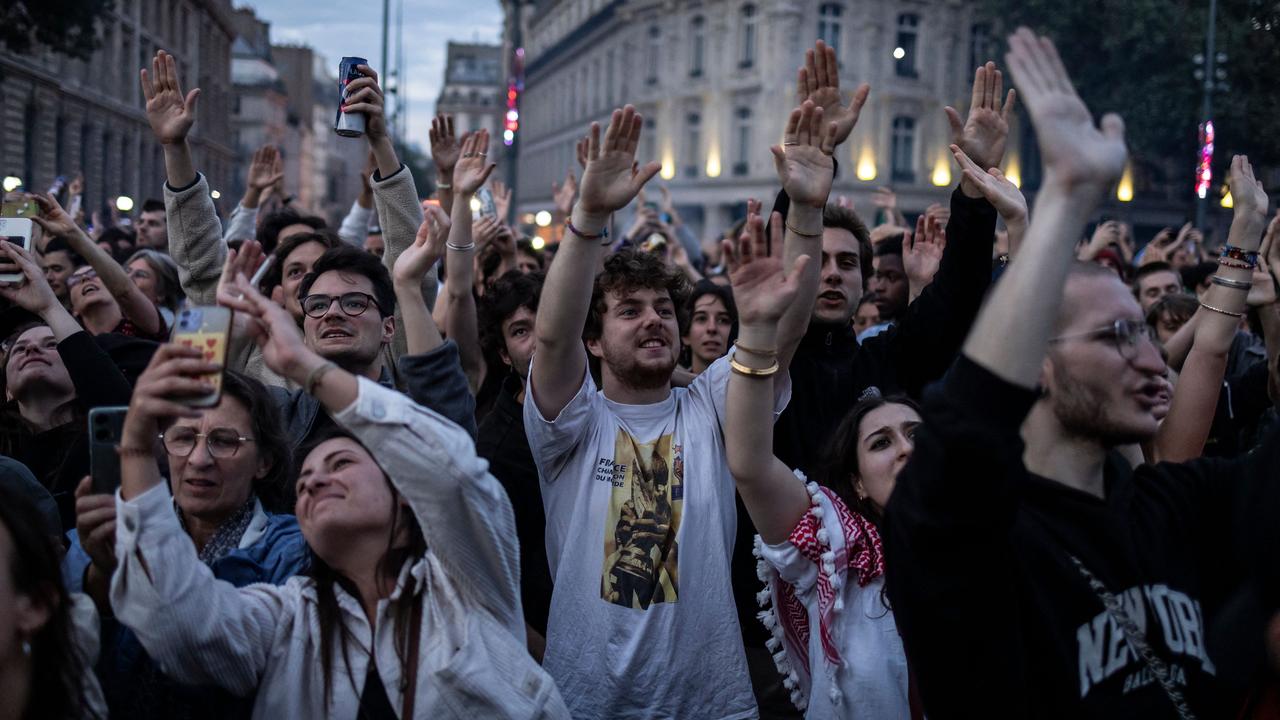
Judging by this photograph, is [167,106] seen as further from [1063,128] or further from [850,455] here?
[1063,128]

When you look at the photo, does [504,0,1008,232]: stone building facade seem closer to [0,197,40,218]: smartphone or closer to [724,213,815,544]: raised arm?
[0,197,40,218]: smartphone

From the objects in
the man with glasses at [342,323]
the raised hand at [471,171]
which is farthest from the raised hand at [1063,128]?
the raised hand at [471,171]

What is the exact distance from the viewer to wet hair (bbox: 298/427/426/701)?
254cm

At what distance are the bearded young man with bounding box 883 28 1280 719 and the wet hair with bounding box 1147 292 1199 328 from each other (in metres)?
4.23

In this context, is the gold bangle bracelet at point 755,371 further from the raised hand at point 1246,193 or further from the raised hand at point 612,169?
the raised hand at point 1246,193

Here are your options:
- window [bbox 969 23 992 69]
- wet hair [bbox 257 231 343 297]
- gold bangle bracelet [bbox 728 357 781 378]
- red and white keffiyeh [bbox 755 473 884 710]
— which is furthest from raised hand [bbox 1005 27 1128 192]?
window [bbox 969 23 992 69]

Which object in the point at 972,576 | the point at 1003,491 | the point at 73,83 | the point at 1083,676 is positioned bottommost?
the point at 1083,676

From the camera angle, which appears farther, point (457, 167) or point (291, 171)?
point (291, 171)

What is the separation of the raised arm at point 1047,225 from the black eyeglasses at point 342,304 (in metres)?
2.47

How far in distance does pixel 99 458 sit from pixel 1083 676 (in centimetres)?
203

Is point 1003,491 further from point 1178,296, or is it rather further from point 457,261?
point 1178,296

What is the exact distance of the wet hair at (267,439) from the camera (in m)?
3.26

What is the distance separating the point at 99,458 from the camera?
2.45 metres

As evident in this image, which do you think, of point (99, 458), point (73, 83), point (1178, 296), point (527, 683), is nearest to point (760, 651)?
point (527, 683)
